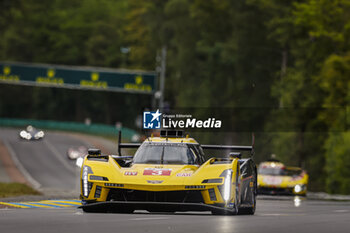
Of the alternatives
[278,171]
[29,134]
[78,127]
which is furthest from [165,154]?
[78,127]

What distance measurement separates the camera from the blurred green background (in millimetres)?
56562

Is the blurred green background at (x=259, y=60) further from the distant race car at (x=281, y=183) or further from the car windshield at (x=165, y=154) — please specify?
the car windshield at (x=165, y=154)

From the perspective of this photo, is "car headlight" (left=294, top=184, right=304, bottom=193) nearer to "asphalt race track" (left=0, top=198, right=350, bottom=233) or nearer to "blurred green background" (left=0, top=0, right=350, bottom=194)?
"blurred green background" (left=0, top=0, right=350, bottom=194)

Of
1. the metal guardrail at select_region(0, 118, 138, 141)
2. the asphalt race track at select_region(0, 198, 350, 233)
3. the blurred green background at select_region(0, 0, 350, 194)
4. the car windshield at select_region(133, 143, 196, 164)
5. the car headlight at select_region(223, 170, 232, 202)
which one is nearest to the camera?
the asphalt race track at select_region(0, 198, 350, 233)

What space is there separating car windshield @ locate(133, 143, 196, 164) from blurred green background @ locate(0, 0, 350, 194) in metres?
12.6

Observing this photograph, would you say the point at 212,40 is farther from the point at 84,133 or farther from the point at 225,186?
the point at 225,186

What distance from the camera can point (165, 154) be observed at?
1731 centimetres

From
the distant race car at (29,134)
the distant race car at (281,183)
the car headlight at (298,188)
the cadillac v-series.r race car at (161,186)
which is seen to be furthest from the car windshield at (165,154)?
the distant race car at (29,134)

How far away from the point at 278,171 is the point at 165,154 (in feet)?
58.1

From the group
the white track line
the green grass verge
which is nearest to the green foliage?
the white track line

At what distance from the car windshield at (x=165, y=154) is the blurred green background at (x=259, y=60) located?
1264 cm

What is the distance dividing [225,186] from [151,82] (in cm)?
6925

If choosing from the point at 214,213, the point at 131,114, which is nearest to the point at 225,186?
the point at 214,213

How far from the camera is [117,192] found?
53.2 ft
